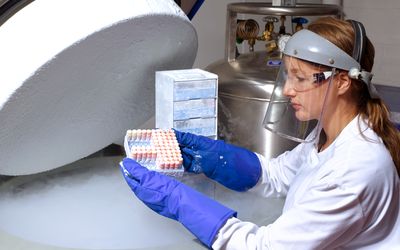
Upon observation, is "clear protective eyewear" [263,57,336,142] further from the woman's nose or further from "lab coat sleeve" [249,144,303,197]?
"lab coat sleeve" [249,144,303,197]

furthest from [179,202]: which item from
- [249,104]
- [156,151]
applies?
[249,104]

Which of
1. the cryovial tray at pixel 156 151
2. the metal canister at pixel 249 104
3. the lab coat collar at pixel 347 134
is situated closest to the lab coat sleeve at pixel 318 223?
the lab coat collar at pixel 347 134

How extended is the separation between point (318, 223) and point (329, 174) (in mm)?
92

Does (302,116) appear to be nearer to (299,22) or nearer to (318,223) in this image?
(318,223)

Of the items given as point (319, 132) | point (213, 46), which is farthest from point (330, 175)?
point (213, 46)

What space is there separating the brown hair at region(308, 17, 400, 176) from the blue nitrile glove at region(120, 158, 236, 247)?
13.4 inches

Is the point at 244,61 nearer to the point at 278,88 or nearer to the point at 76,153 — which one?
the point at 278,88

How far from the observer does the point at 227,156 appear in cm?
122

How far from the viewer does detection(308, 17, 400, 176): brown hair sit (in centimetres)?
94

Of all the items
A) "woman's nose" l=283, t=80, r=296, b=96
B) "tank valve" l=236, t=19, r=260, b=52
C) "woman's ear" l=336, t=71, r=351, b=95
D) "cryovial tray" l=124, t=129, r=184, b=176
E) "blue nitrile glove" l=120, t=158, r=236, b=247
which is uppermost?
"tank valve" l=236, t=19, r=260, b=52

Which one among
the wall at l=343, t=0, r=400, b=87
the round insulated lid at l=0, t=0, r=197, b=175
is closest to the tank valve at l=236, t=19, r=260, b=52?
the round insulated lid at l=0, t=0, r=197, b=175

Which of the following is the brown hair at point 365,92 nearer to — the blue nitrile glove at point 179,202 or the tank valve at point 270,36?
the blue nitrile glove at point 179,202

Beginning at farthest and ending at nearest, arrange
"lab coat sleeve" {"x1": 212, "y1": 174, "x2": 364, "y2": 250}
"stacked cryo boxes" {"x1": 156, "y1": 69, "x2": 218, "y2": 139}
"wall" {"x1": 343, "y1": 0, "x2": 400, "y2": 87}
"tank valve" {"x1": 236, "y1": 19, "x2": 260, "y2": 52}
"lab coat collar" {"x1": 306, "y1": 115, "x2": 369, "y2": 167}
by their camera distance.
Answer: "wall" {"x1": 343, "y1": 0, "x2": 400, "y2": 87} → "tank valve" {"x1": 236, "y1": 19, "x2": 260, "y2": 52} → "stacked cryo boxes" {"x1": 156, "y1": 69, "x2": 218, "y2": 139} → "lab coat collar" {"x1": 306, "y1": 115, "x2": 369, "y2": 167} → "lab coat sleeve" {"x1": 212, "y1": 174, "x2": 364, "y2": 250}

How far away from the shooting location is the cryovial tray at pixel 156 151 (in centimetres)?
104
